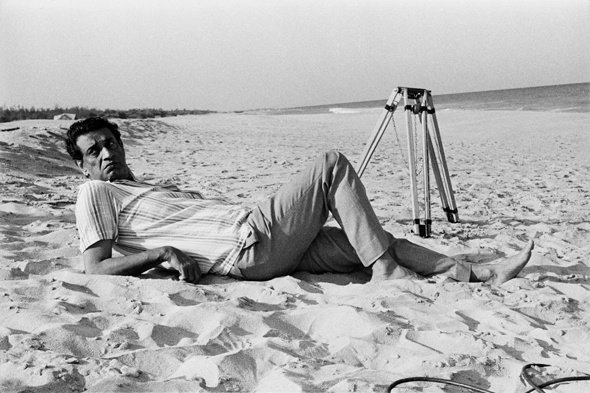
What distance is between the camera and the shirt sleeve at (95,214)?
293cm

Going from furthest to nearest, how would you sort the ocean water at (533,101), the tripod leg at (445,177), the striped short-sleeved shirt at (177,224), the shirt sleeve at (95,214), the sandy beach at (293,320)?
the ocean water at (533,101)
the tripod leg at (445,177)
the striped short-sleeved shirt at (177,224)
the shirt sleeve at (95,214)
the sandy beach at (293,320)

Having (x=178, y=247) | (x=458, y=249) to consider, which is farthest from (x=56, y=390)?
(x=458, y=249)

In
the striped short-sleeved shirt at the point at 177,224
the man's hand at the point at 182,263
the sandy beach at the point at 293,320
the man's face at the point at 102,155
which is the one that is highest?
the man's face at the point at 102,155

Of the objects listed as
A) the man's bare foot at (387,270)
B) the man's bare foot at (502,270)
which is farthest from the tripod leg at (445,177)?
the man's bare foot at (387,270)

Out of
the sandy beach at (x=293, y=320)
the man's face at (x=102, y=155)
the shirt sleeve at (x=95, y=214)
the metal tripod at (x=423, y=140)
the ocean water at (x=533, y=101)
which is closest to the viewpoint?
the sandy beach at (x=293, y=320)

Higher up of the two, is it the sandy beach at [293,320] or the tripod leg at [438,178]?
the tripod leg at [438,178]

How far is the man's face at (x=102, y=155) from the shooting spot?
10.5 feet

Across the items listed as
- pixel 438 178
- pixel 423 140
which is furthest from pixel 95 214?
pixel 438 178

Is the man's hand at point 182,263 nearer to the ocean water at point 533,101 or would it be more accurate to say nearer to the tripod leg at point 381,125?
the tripod leg at point 381,125

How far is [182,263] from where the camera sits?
2.99 meters

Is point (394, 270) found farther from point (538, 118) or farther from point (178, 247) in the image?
point (538, 118)

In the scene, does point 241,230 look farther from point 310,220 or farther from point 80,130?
point 80,130

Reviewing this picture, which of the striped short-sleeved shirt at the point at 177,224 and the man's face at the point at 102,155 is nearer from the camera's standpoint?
the striped short-sleeved shirt at the point at 177,224

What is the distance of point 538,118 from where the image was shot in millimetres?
18578
